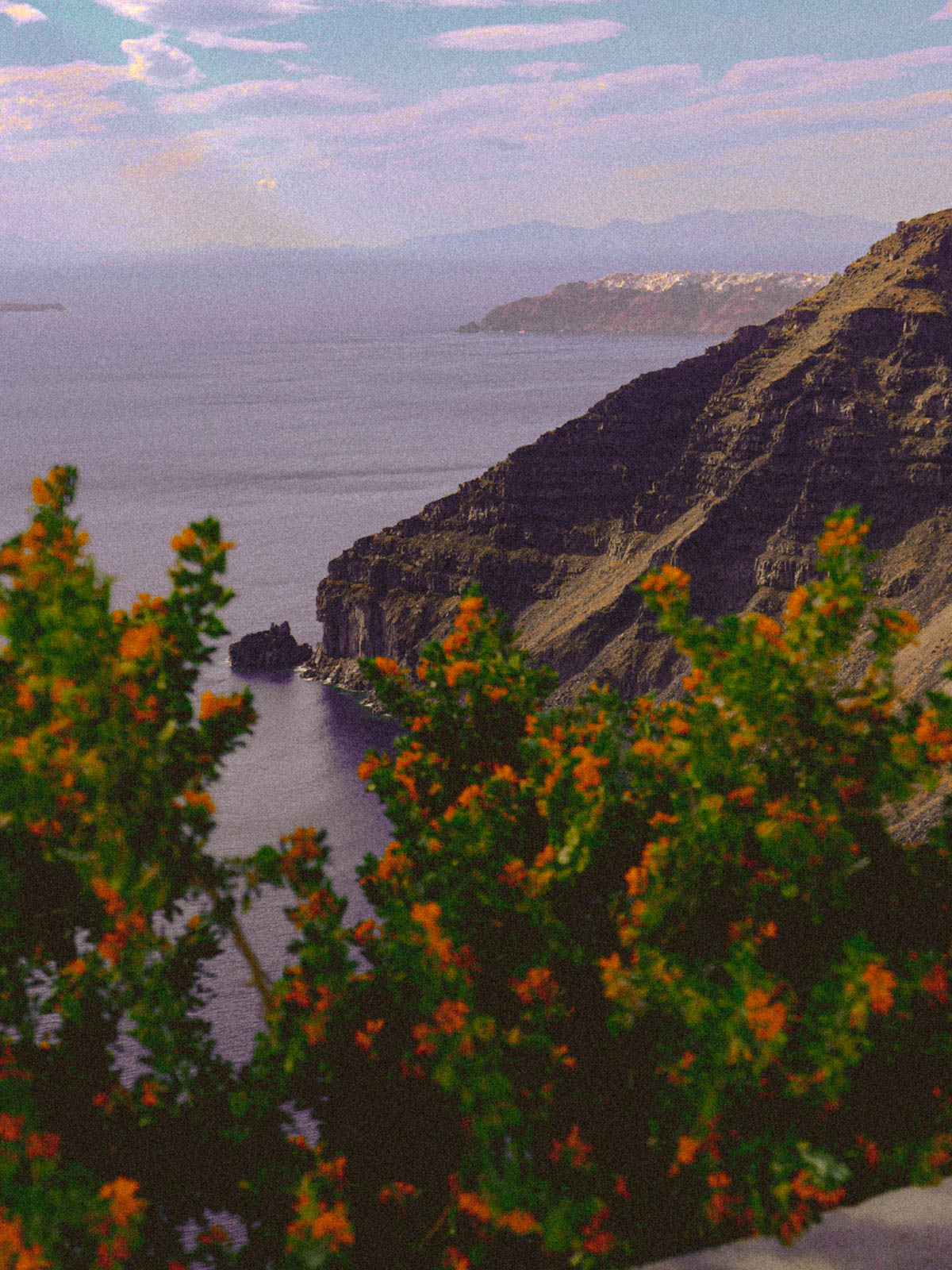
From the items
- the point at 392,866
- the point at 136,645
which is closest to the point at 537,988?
the point at 392,866

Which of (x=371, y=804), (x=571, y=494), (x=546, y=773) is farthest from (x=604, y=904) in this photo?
(x=571, y=494)

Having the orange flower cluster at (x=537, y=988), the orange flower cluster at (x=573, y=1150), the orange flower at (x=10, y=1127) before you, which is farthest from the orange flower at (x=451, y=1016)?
the orange flower at (x=10, y=1127)

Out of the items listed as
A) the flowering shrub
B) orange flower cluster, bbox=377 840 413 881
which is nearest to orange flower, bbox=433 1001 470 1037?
the flowering shrub

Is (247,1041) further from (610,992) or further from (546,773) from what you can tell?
A: (610,992)

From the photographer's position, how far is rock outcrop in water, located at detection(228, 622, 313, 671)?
11794 centimetres

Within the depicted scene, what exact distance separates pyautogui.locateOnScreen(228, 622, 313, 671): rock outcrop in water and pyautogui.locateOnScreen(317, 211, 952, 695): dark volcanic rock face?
13.1ft

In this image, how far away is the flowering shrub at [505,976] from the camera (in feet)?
39.9

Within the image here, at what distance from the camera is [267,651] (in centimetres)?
11900

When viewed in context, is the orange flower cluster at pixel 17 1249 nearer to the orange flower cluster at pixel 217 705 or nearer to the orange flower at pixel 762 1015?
the orange flower cluster at pixel 217 705

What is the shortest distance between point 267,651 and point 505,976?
10487cm

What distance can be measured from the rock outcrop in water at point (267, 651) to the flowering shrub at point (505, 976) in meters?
102

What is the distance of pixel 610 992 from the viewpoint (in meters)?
Result: 13.2

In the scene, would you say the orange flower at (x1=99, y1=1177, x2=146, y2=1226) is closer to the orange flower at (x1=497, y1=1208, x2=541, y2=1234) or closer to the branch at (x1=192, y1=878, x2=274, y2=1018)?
the branch at (x1=192, y1=878, x2=274, y2=1018)

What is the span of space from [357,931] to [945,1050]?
8.11m
